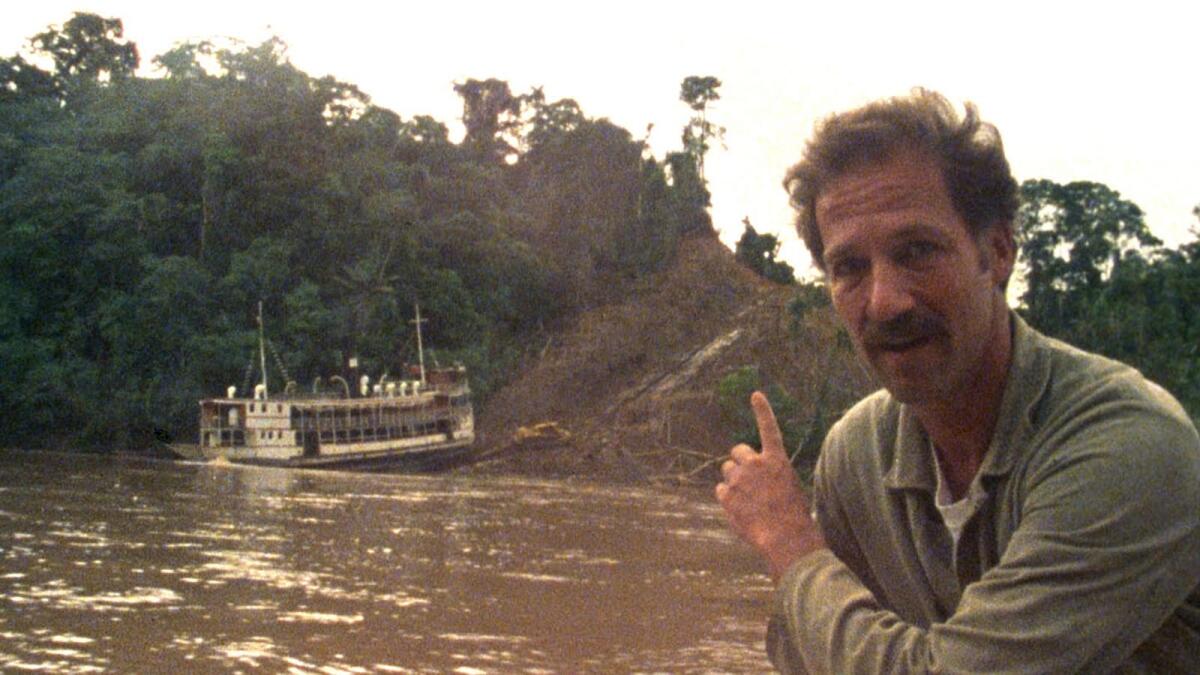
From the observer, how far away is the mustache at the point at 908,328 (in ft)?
4.79

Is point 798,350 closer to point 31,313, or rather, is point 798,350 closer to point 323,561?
point 31,313

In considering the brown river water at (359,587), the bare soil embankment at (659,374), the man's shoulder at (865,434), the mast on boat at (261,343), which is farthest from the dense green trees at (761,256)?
the man's shoulder at (865,434)

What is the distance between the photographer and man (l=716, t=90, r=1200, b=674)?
1.27 metres

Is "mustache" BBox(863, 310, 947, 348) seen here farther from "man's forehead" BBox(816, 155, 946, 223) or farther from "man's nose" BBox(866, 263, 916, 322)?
"man's forehead" BBox(816, 155, 946, 223)

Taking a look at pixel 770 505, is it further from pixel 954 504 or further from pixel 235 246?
pixel 235 246

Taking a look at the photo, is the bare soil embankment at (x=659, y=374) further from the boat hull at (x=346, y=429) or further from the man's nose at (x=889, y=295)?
the man's nose at (x=889, y=295)

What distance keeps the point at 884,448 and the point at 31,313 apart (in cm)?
3146

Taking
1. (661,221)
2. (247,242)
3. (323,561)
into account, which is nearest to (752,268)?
(661,221)

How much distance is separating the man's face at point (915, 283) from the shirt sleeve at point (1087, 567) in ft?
A: 0.56

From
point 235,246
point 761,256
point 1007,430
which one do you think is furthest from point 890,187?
point 761,256

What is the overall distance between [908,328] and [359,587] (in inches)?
285

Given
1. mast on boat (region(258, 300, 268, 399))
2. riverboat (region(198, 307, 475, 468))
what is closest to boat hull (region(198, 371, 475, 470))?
riverboat (region(198, 307, 475, 468))

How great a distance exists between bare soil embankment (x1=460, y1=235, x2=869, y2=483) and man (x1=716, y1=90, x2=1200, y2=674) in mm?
22321

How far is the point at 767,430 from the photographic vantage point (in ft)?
5.48
